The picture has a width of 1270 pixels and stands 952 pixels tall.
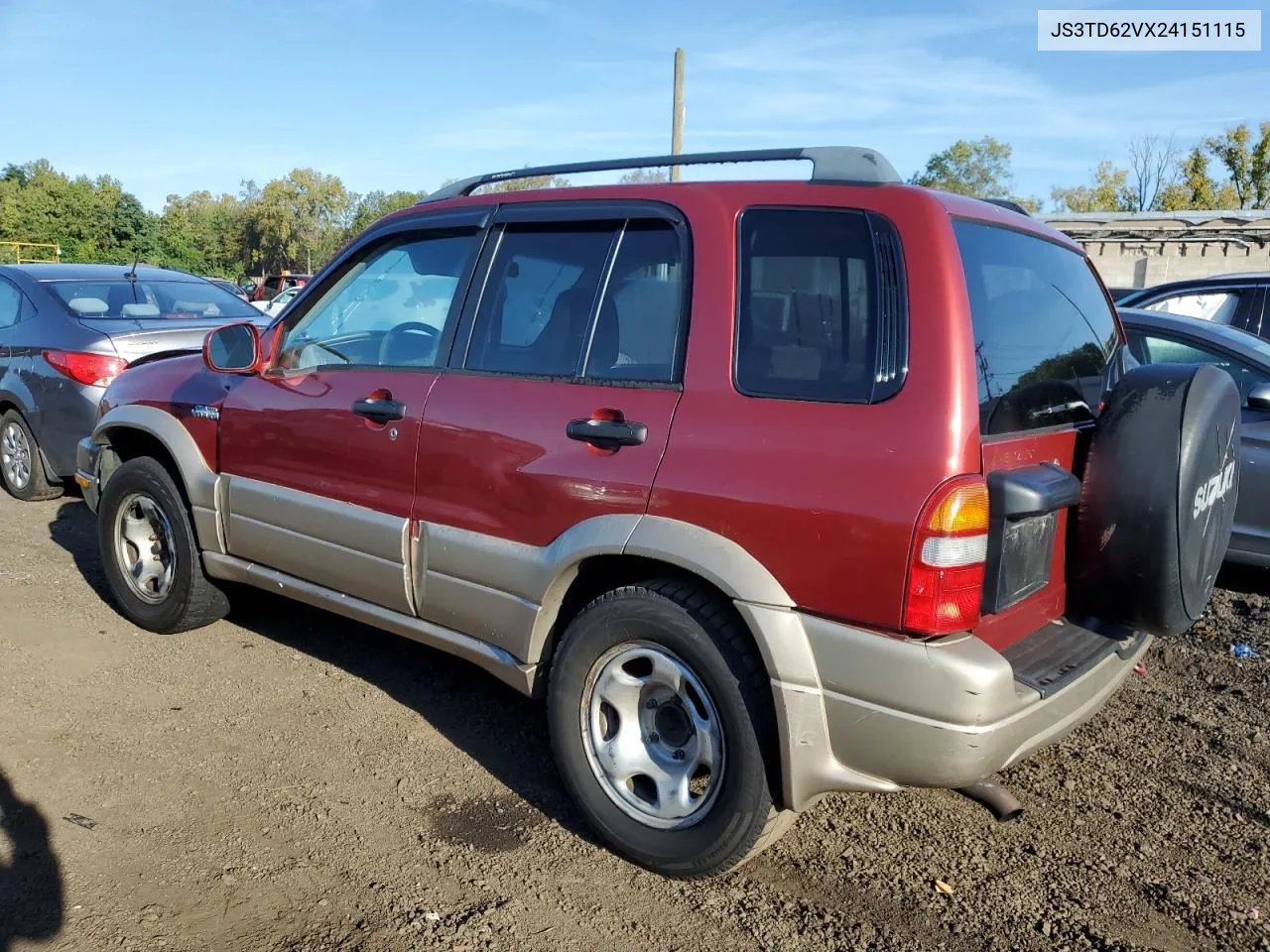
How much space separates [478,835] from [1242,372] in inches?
190

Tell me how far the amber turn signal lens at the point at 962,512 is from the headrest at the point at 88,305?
22.0ft

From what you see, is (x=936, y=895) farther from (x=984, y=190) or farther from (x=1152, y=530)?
(x=984, y=190)

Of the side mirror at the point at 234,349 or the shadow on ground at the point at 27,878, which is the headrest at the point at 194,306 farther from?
the shadow on ground at the point at 27,878

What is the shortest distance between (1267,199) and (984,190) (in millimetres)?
16121

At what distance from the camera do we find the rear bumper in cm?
235

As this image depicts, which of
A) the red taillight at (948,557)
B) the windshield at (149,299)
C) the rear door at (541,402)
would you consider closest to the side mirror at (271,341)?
the rear door at (541,402)

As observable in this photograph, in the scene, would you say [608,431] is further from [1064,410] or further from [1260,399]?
[1260,399]

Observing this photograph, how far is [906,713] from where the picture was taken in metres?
2.38

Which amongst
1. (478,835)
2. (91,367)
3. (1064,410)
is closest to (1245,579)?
(1064,410)

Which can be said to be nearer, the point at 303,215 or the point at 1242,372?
the point at 1242,372

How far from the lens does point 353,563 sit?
3.66 metres

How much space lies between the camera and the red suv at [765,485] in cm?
241

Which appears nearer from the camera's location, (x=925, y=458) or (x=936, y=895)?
(x=925, y=458)

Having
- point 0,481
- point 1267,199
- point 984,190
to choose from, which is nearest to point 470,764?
point 0,481
